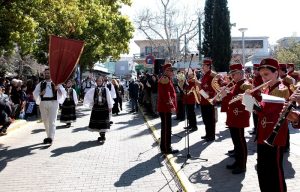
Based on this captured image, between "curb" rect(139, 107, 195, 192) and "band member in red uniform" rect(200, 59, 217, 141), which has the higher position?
"band member in red uniform" rect(200, 59, 217, 141)

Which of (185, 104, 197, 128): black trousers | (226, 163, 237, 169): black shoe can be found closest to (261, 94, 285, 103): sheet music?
(226, 163, 237, 169): black shoe

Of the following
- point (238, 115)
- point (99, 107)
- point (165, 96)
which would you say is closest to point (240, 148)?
point (238, 115)

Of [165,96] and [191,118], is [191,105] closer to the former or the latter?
[191,118]

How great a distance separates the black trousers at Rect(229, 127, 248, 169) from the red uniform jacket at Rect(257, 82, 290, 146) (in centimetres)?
244

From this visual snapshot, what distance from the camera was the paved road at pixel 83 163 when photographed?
23.1 feet

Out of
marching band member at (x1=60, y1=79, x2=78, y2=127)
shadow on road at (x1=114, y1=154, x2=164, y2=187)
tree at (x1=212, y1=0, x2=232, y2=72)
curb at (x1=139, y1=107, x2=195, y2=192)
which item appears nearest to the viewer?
curb at (x1=139, y1=107, x2=195, y2=192)

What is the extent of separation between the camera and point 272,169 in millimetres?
4859

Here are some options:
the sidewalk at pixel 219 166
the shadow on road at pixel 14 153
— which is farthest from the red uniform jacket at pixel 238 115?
the shadow on road at pixel 14 153

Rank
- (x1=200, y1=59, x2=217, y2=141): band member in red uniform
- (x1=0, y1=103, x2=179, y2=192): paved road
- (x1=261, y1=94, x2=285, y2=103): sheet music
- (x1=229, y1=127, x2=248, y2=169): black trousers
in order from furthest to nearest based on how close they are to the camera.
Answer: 1. (x1=200, y1=59, x2=217, y2=141): band member in red uniform
2. (x1=229, y1=127, x2=248, y2=169): black trousers
3. (x1=0, y1=103, x2=179, y2=192): paved road
4. (x1=261, y1=94, x2=285, y2=103): sheet music

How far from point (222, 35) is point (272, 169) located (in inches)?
1213

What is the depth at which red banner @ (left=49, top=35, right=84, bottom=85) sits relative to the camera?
35.3 feet

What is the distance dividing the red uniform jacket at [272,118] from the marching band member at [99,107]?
7.05 meters

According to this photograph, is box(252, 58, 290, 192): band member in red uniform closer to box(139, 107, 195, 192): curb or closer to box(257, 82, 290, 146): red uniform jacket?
box(257, 82, 290, 146): red uniform jacket

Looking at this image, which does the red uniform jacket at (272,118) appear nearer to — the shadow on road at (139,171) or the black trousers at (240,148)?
the black trousers at (240,148)
